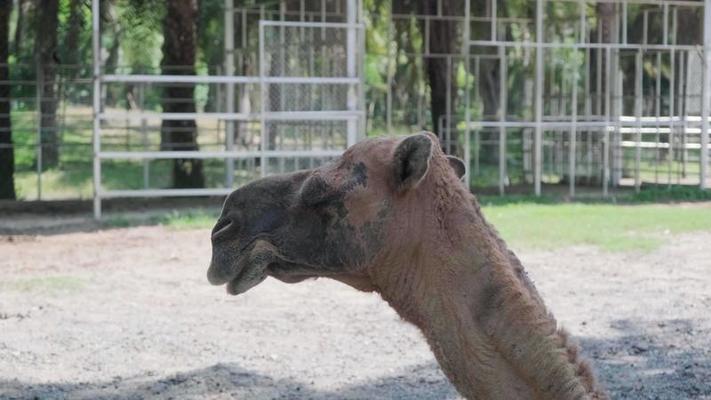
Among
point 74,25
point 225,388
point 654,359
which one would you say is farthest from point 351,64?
point 225,388

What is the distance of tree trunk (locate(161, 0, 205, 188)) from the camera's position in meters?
21.5

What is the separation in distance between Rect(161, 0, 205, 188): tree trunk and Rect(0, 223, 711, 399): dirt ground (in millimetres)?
6619

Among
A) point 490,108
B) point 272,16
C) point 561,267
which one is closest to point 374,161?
point 561,267

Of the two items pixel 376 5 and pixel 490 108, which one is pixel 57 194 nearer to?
pixel 376 5

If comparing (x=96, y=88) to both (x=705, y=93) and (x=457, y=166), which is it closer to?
(x=705, y=93)

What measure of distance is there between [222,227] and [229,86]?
1738 centimetres

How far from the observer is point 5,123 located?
2208 cm

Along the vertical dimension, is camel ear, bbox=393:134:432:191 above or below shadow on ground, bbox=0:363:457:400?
above

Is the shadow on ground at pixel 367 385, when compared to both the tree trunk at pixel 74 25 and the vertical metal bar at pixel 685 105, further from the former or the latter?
the vertical metal bar at pixel 685 105

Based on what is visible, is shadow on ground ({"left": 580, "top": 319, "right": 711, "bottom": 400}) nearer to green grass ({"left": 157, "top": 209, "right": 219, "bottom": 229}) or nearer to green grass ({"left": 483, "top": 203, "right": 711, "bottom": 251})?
green grass ({"left": 483, "top": 203, "right": 711, "bottom": 251})

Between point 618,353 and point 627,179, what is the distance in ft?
58.5

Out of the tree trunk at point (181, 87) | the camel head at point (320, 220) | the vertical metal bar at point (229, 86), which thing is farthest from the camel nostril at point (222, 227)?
the tree trunk at point (181, 87)

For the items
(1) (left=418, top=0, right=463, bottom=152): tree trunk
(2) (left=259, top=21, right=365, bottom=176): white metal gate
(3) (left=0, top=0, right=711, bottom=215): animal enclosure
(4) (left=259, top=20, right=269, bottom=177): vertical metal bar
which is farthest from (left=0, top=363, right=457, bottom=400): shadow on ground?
(1) (left=418, top=0, right=463, bottom=152): tree trunk

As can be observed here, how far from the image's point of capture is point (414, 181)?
3406 mm
